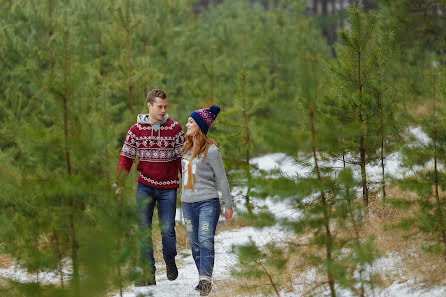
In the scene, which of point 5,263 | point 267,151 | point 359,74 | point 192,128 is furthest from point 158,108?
point 5,263

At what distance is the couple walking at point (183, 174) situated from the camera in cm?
439

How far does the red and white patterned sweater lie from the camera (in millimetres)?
4617

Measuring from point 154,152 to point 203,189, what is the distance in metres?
0.62

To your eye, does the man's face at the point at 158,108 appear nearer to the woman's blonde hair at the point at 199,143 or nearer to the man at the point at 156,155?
the man at the point at 156,155

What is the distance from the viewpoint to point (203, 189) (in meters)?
4.41

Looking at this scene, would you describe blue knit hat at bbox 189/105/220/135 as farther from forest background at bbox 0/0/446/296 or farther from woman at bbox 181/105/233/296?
forest background at bbox 0/0/446/296

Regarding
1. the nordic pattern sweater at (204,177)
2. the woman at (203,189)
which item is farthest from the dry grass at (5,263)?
the nordic pattern sweater at (204,177)

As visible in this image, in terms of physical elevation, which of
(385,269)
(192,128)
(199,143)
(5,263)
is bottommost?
(5,263)

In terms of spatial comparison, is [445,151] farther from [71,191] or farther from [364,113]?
[71,191]

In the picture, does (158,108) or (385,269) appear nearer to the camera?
(385,269)

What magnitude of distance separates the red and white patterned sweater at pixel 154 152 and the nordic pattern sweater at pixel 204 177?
0.90 ft

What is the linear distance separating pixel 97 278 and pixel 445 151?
240cm

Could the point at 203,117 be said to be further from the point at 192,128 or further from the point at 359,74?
the point at 359,74

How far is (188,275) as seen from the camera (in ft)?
17.3
